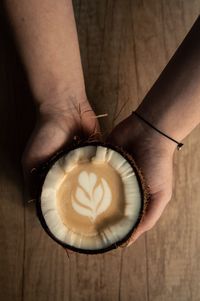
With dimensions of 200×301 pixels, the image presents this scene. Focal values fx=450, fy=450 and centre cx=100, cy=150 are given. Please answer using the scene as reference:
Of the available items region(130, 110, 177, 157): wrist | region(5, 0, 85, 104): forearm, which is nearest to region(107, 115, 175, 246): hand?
region(130, 110, 177, 157): wrist

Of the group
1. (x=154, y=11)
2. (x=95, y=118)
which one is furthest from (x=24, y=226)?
(x=154, y=11)

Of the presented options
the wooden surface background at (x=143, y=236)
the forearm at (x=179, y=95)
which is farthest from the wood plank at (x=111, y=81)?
the forearm at (x=179, y=95)

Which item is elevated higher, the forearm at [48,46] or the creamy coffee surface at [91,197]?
the forearm at [48,46]

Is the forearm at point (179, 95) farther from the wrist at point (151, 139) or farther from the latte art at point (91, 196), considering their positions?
the latte art at point (91, 196)

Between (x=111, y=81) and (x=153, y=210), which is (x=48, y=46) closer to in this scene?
(x=111, y=81)

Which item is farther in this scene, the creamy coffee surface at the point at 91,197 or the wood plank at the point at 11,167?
the wood plank at the point at 11,167

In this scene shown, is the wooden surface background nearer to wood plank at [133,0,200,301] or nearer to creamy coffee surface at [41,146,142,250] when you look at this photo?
wood plank at [133,0,200,301]

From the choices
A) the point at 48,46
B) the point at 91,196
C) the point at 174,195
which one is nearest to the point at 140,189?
the point at 91,196
